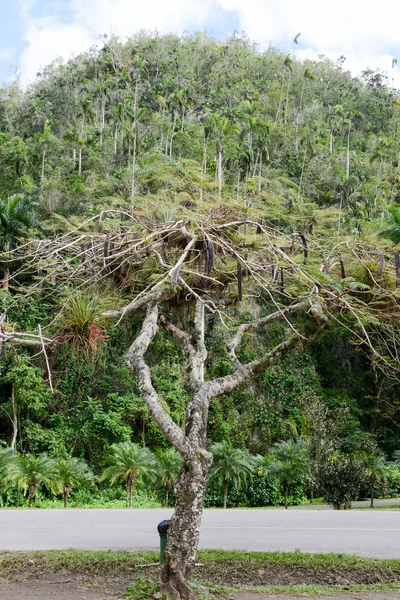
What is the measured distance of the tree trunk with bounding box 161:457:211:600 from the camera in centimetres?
532

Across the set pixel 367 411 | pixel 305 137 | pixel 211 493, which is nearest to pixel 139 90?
pixel 305 137

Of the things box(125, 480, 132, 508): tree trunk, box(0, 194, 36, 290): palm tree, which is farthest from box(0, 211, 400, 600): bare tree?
box(0, 194, 36, 290): palm tree

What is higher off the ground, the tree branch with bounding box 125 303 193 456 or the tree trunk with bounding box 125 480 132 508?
the tree branch with bounding box 125 303 193 456

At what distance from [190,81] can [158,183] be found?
21039 millimetres

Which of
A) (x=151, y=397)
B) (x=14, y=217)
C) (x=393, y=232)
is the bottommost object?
(x=151, y=397)

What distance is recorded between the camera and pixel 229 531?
9.67 metres

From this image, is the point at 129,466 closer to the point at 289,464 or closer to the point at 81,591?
the point at 289,464

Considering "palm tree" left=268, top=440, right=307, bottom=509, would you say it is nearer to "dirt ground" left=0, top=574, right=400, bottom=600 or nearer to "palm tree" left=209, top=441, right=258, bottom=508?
"palm tree" left=209, top=441, right=258, bottom=508

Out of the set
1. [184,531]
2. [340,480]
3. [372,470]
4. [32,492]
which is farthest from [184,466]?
[372,470]

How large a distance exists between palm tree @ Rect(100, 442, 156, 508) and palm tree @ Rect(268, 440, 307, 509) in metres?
3.35

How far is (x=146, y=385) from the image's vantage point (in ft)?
19.5

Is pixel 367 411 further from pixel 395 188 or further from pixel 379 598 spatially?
pixel 379 598

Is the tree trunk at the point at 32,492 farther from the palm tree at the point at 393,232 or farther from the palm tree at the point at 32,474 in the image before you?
the palm tree at the point at 393,232

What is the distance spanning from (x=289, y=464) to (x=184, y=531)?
38.7ft
